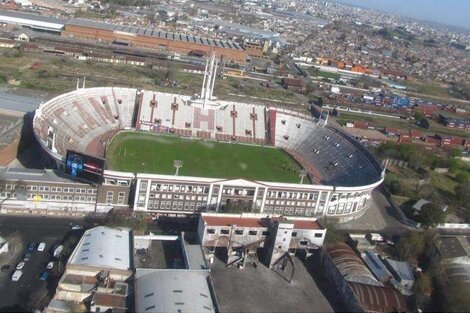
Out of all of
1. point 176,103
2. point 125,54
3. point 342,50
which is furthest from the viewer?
point 342,50

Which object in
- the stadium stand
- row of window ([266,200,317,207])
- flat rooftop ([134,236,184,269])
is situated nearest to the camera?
flat rooftop ([134,236,184,269])

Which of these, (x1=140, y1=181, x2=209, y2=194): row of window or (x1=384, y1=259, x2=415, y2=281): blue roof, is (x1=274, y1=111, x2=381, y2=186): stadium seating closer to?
(x1=384, y1=259, x2=415, y2=281): blue roof

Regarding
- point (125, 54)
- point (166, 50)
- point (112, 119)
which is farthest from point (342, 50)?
point (112, 119)

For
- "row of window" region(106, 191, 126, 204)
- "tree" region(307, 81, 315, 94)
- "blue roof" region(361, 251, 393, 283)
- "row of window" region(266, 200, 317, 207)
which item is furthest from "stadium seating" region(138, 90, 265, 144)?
"tree" region(307, 81, 315, 94)

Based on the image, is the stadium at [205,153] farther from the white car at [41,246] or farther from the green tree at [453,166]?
the green tree at [453,166]

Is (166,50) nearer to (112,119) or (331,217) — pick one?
(112,119)

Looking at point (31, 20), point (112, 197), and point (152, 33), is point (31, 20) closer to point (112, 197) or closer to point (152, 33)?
point (152, 33)
